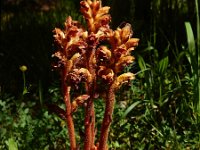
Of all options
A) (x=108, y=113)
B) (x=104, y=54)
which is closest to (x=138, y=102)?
(x=108, y=113)

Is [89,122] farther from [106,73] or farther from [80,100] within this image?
[106,73]

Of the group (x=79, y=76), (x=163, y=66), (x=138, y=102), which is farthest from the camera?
(x=163, y=66)

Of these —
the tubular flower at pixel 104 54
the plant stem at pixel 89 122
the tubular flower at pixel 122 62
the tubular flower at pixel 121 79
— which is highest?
the tubular flower at pixel 104 54

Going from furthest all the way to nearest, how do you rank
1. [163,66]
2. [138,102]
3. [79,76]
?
[163,66] → [138,102] → [79,76]

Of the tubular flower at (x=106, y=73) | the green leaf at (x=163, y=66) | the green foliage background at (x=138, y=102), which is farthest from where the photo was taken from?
the green leaf at (x=163, y=66)

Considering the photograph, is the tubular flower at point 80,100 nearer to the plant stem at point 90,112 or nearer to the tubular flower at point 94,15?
the plant stem at point 90,112

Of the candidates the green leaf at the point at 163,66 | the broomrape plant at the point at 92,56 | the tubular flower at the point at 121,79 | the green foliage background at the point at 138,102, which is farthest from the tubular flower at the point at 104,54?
the green leaf at the point at 163,66

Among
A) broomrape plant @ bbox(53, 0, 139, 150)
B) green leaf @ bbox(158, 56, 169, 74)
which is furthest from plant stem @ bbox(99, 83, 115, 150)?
green leaf @ bbox(158, 56, 169, 74)

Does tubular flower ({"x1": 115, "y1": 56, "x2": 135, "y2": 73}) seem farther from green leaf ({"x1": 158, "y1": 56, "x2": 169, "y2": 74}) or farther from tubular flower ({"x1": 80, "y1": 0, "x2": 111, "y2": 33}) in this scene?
green leaf ({"x1": 158, "y1": 56, "x2": 169, "y2": 74})

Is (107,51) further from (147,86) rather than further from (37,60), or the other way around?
(37,60)

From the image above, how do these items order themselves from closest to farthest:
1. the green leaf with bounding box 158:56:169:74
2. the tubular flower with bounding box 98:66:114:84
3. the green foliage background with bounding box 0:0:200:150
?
the tubular flower with bounding box 98:66:114:84 → the green foliage background with bounding box 0:0:200:150 → the green leaf with bounding box 158:56:169:74

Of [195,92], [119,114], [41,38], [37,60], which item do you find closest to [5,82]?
[37,60]
